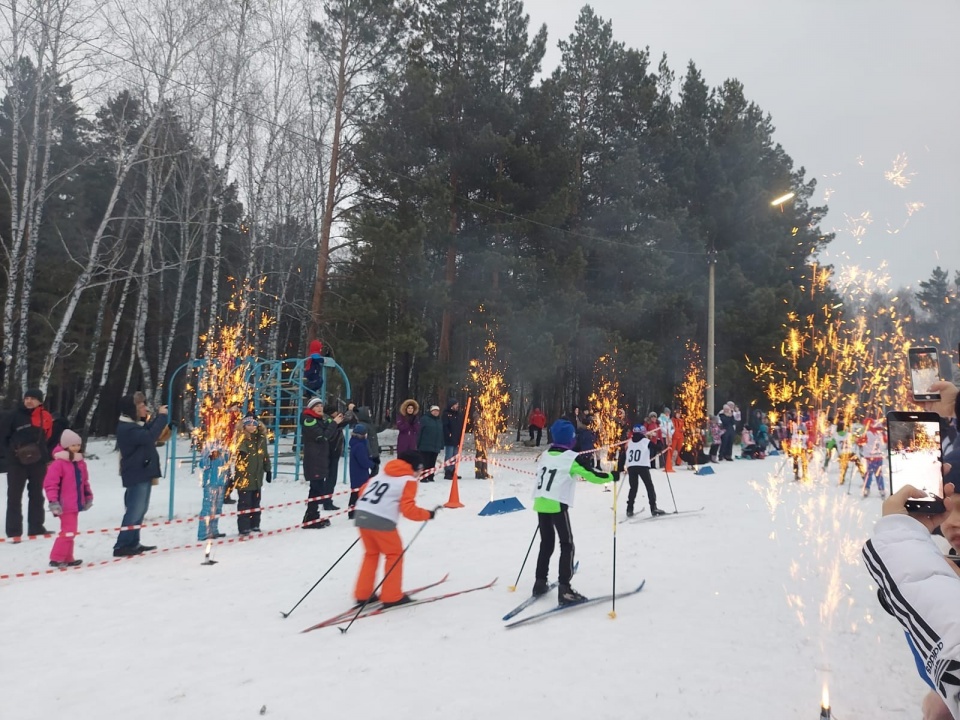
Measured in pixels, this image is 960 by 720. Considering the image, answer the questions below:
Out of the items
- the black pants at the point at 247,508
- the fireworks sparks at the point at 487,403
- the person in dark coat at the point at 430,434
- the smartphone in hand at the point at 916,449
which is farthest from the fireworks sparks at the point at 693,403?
the smartphone in hand at the point at 916,449

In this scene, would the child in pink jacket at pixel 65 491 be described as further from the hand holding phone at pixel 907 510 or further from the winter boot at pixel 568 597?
the hand holding phone at pixel 907 510

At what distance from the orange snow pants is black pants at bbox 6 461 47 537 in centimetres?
542

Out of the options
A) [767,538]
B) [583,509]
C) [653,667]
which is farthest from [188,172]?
[653,667]

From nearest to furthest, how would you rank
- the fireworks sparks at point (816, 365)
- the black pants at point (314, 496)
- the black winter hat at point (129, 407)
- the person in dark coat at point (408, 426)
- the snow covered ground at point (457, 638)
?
1. the snow covered ground at point (457, 638)
2. the black winter hat at point (129, 407)
3. the black pants at point (314, 496)
4. the person in dark coat at point (408, 426)
5. the fireworks sparks at point (816, 365)

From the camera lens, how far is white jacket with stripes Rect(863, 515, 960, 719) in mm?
1569

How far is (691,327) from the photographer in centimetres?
2817

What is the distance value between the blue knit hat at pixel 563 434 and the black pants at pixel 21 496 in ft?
22.9

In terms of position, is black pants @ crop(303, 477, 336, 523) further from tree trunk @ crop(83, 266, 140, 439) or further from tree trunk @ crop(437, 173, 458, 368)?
tree trunk @ crop(437, 173, 458, 368)

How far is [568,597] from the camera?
248 inches

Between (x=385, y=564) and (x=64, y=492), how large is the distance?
4386mm

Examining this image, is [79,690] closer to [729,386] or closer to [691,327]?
[691,327]

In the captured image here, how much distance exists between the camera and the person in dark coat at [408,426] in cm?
1343

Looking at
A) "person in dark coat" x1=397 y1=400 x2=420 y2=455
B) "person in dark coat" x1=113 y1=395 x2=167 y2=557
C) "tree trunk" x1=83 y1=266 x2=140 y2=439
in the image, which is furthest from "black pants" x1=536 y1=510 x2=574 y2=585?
"tree trunk" x1=83 y1=266 x2=140 y2=439

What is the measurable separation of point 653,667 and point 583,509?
7523mm
